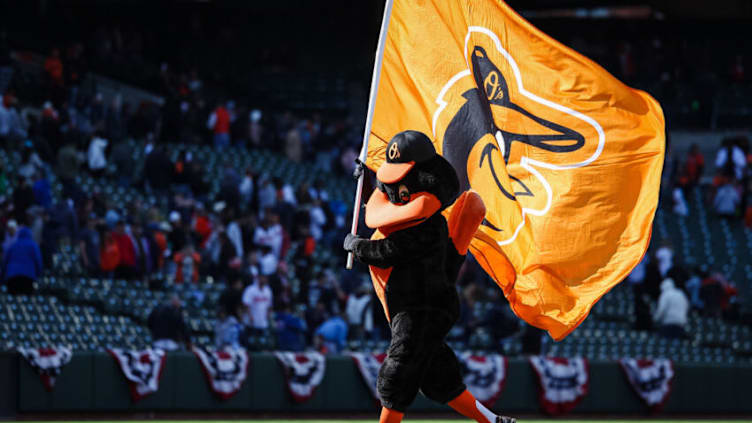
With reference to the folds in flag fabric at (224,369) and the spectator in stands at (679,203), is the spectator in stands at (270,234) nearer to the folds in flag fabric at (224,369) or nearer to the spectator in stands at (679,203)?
the folds in flag fabric at (224,369)

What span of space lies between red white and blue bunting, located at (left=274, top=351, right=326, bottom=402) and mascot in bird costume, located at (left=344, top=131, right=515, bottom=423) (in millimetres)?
7710

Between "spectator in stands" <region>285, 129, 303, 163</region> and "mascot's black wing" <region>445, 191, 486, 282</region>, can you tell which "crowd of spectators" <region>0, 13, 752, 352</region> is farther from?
"mascot's black wing" <region>445, 191, 486, 282</region>

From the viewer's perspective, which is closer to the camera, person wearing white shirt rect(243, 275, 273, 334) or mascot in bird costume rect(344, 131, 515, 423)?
mascot in bird costume rect(344, 131, 515, 423)

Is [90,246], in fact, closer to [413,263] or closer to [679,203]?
[413,263]

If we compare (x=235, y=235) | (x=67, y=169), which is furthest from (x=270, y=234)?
(x=67, y=169)

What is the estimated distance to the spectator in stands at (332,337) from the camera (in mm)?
15875

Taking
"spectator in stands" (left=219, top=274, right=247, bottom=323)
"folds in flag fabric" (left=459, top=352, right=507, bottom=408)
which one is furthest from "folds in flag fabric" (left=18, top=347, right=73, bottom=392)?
"folds in flag fabric" (left=459, top=352, right=507, bottom=408)

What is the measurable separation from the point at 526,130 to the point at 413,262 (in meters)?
1.64

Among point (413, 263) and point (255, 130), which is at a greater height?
point (413, 263)

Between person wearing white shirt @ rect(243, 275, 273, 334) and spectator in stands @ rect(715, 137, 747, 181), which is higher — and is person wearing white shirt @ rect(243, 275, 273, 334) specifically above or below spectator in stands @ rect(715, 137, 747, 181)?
below

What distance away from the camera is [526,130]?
8062 mm

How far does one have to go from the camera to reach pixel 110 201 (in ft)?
58.4

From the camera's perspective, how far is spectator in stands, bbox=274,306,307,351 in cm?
1570

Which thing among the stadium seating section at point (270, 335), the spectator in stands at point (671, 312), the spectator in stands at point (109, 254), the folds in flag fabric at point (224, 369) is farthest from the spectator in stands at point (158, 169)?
the spectator in stands at point (671, 312)
